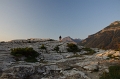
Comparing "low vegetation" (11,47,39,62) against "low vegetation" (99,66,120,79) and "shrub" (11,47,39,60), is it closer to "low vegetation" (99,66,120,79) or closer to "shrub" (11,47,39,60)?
"shrub" (11,47,39,60)

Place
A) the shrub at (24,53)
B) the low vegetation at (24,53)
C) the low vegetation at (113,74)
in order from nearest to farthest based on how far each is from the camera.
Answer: the low vegetation at (113,74)
the low vegetation at (24,53)
the shrub at (24,53)

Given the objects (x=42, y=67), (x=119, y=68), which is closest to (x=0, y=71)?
(x=42, y=67)

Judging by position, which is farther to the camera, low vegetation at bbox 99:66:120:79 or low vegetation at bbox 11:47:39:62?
low vegetation at bbox 11:47:39:62

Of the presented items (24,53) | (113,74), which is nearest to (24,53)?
(24,53)

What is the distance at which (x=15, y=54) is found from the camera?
2136 centimetres

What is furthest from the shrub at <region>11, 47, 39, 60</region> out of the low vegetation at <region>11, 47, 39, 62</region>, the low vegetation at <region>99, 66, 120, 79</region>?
the low vegetation at <region>99, 66, 120, 79</region>

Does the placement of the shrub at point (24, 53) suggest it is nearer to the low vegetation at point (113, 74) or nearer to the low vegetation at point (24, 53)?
the low vegetation at point (24, 53)

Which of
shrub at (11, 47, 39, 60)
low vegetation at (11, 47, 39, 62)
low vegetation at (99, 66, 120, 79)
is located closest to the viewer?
low vegetation at (99, 66, 120, 79)

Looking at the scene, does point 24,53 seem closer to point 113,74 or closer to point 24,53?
point 24,53

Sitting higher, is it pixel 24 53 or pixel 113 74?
pixel 24 53

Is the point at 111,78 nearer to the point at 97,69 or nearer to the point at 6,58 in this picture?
the point at 97,69

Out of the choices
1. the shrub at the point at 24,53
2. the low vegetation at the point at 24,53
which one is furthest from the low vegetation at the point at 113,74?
the shrub at the point at 24,53

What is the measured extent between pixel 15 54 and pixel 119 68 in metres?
14.3

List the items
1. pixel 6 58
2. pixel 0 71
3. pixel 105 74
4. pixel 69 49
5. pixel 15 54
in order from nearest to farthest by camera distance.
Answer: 1. pixel 105 74
2. pixel 0 71
3. pixel 6 58
4. pixel 15 54
5. pixel 69 49
